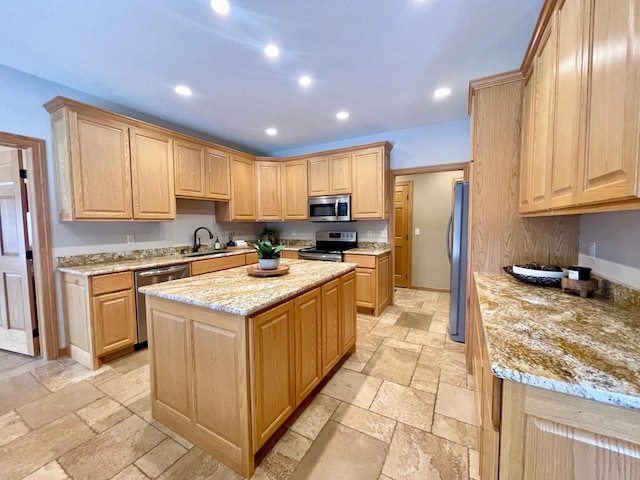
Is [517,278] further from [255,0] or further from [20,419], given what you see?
[20,419]

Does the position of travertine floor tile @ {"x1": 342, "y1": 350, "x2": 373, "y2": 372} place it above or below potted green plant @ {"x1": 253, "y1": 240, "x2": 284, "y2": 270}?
below

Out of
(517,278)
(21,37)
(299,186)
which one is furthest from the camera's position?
(299,186)

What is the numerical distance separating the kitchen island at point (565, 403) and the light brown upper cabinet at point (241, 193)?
12.8 feet

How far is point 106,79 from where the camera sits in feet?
8.12

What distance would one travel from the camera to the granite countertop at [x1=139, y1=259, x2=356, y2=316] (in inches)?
53.5

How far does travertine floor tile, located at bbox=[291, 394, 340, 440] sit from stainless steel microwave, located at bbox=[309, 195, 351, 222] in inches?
102

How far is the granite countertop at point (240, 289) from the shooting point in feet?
4.46

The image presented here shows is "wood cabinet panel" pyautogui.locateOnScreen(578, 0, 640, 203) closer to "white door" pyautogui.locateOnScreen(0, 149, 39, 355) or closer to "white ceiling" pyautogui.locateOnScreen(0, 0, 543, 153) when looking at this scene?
"white ceiling" pyautogui.locateOnScreen(0, 0, 543, 153)

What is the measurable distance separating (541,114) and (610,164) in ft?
3.09

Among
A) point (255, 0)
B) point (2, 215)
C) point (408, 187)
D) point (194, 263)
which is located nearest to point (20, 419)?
point (194, 263)

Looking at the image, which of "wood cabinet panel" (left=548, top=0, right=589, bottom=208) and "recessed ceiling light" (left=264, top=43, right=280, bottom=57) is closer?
"wood cabinet panel" (left=548, top=0, right=589, bottom=208)

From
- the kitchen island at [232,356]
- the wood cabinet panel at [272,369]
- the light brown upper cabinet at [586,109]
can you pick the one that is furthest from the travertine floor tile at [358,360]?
the light brown upper cabinet at [586,109]

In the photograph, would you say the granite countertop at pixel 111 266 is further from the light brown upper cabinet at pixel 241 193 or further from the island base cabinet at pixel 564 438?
the island base cabinet at pixel 564 438

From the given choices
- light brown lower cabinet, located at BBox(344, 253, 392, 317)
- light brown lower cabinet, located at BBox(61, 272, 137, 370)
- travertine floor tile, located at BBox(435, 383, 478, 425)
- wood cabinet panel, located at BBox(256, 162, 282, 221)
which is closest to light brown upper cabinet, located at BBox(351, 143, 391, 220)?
light brown lower cabinet, located at BBox(344, 253, 392, 317)
